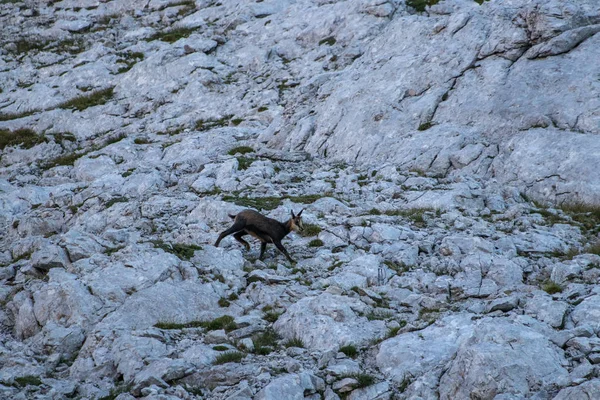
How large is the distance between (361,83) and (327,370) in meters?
20.9

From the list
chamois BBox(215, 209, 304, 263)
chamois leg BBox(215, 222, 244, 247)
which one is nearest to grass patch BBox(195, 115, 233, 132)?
chamois BBox(215, 209, 304, 263)

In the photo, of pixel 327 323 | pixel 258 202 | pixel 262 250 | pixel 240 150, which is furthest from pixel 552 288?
pixel 240 150

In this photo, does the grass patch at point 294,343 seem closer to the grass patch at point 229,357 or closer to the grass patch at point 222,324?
the grass patch at point 229,357

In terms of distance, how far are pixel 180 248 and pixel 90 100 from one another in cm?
2443

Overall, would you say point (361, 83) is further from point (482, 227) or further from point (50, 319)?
point (50, 319)

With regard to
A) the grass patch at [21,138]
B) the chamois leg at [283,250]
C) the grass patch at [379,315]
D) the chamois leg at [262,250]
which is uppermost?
the grass patch at [379,315]

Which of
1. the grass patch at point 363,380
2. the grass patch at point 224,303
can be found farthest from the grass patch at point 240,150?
the grass patch at point 363,380

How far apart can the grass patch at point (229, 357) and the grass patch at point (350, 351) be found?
2.07m

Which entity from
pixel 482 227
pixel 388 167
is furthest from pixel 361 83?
pixel 482 227

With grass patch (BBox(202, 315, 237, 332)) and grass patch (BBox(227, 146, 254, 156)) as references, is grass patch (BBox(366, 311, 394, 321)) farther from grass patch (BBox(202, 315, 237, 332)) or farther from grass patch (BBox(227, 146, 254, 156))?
grass patch (BBox(227, 146, 254, 156))

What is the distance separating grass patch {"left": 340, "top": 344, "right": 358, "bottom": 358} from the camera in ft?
38.2

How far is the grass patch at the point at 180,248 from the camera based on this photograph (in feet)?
55.4

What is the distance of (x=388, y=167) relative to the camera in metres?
24.6

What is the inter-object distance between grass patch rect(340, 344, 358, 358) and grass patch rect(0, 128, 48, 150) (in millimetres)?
28308
